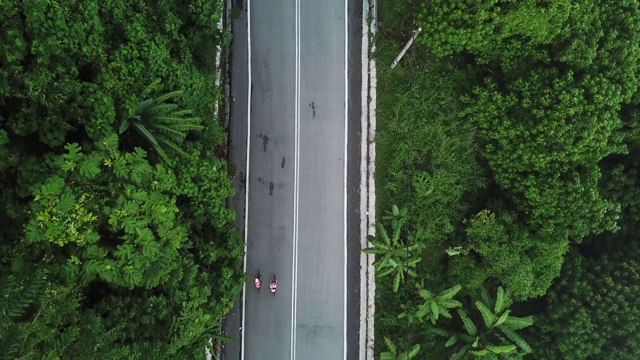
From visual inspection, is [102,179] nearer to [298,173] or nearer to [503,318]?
[298,173]

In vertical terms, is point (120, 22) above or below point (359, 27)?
below

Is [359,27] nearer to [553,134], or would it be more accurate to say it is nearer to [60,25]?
[553,134]

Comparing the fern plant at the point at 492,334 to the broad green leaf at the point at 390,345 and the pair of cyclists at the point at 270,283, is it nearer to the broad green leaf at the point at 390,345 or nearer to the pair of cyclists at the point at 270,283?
the broad green leaf at the point at 390,345

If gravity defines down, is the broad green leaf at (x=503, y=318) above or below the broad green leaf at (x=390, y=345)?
above

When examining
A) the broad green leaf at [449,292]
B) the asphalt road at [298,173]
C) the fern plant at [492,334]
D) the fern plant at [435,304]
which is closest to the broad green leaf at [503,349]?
the fern plant at [492,334]

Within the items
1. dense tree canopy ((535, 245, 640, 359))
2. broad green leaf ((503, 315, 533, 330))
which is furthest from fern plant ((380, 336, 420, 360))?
dense tree canopy ((535, 245, 640, 359))

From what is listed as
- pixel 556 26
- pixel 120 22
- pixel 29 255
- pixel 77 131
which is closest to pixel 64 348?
pixel 29 255

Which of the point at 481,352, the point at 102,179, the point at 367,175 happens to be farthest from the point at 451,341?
the point at 102,179
